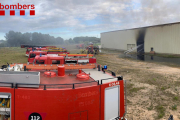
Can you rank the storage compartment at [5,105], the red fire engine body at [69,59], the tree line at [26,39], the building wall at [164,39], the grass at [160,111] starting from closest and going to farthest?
the storage compartment at [5,105]
the grass at [160,111]
the red fire engine body at [69,59]
the building wall at [164,39]
the tree line at [26,39]

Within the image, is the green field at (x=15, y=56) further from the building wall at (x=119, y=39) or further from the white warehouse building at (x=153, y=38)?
the white warehouse building at (x=153, y=38)

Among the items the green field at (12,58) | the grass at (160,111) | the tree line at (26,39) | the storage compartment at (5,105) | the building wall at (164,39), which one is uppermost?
the tree line at (26,39)

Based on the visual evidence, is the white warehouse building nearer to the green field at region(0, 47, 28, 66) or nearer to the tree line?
the tree line

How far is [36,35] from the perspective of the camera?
250 feet

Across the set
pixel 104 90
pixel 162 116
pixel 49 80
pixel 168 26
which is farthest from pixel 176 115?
pixel 168 26

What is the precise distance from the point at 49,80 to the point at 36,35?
75.7 meters

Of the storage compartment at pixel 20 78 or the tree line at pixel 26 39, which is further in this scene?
the tree line at pixel 26 39

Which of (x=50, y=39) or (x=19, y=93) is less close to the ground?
(x=50, y=39)

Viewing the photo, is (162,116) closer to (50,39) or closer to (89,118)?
(89,118)

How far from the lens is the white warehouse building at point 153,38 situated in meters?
31.0

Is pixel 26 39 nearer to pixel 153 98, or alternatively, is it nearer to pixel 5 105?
Result: pixel 153 98

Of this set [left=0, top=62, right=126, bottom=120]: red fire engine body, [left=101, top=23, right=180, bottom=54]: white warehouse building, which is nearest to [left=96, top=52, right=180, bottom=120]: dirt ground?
[left=0, top=62, right=126, bottom=120]: red fire engine body

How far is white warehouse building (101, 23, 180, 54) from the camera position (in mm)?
31016

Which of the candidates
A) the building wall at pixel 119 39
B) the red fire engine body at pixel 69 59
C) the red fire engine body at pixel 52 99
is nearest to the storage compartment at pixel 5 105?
the red fire engine body at pixel 52 99
